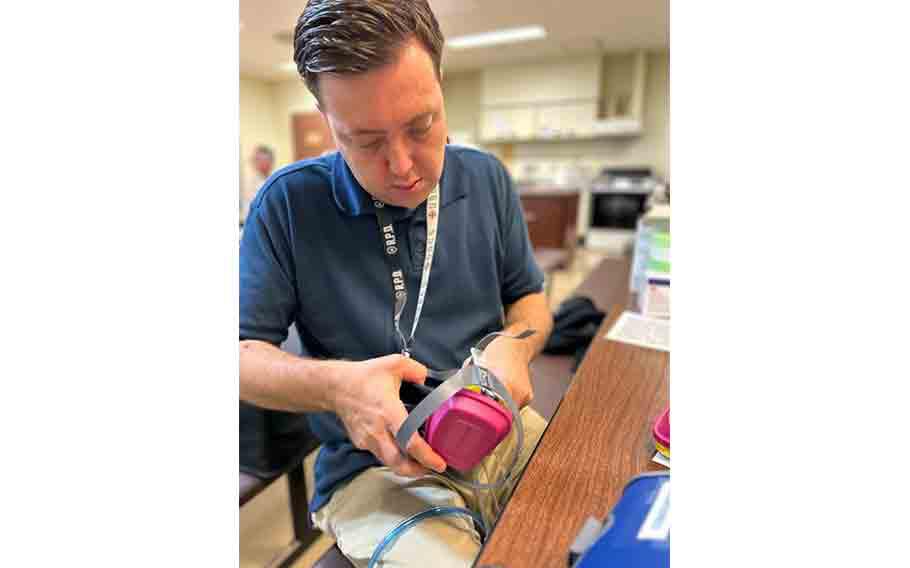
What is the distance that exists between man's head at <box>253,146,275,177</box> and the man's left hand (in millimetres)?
412

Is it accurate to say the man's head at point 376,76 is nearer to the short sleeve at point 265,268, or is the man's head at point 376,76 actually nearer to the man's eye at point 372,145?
the man's eye at point 372,145

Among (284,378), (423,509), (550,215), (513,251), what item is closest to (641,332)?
(550,215)

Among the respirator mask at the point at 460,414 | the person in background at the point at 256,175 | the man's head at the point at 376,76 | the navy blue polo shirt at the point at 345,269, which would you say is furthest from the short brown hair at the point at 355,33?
the respirator mask at the point at 460,414

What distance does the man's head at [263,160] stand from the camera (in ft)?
2.13

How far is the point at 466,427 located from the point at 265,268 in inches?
11.7

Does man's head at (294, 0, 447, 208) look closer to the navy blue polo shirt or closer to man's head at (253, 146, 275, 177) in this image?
the navy blue polo shirt

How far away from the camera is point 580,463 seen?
508 millimetres

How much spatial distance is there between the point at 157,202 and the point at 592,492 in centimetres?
57

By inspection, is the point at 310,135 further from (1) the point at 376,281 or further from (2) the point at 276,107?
(1) the point at 376,281

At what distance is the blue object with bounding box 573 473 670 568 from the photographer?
33 cm

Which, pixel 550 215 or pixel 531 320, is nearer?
pixel 531 320

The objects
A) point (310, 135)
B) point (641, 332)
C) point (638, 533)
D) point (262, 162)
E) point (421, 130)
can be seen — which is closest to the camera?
point (638, 533)
